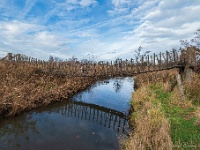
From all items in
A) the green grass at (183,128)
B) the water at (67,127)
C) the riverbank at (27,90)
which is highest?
the riverbank at (27,90)

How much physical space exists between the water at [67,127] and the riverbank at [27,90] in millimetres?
544

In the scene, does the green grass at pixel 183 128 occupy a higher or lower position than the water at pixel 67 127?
higher

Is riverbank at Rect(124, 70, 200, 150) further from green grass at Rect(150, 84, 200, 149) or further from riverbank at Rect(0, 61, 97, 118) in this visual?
riverbank at Rect(0, 61, 97, 118)

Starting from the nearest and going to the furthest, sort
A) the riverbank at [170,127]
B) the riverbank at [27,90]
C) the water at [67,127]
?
the riverbank at [170,127] → the water at [67,127] → the riverbank at [27,90]

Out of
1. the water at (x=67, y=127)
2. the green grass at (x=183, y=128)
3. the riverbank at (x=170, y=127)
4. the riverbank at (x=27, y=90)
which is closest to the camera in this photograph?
the riverbank at (x=170, y=127)

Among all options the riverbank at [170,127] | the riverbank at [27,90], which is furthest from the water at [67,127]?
the riverbank at [170,127]

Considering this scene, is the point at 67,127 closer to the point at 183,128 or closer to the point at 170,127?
the point at 170,127

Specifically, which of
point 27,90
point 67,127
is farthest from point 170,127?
point 27,90

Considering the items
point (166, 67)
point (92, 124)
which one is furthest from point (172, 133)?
point (166, 67)

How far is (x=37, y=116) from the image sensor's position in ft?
34.0

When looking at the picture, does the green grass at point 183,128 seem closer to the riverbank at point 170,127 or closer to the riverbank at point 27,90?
the riverbank at point 170,127

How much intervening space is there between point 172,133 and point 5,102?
8.33 metres

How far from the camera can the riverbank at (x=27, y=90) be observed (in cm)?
977

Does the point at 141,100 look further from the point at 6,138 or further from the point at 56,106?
the point at 6,138
